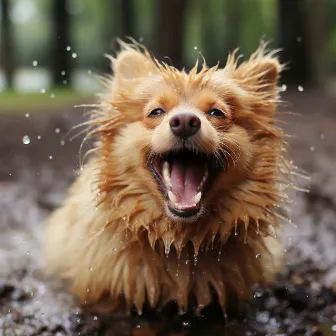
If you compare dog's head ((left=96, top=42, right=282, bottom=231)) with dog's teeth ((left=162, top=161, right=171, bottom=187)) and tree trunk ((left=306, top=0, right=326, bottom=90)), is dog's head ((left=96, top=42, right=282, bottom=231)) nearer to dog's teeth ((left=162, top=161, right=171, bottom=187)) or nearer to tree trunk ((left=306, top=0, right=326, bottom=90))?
dog's teeth ((left=162, top=161, right=171, bottom=187))

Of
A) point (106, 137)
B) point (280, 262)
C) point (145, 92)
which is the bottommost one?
point (280, 262)

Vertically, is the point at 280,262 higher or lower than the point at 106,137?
lower

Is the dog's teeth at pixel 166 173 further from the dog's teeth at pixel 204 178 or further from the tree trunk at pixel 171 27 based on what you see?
the tree trunk at pixel 171 27

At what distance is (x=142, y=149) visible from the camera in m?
3.94

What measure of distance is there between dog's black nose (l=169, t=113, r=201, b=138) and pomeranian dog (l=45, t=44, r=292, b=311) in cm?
2

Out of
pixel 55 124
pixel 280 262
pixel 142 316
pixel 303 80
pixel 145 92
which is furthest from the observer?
pixel 303 80

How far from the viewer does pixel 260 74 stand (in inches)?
169

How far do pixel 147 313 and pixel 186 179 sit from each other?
40.2 inches

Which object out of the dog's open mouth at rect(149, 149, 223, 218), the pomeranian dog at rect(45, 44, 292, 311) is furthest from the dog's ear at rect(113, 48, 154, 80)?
the dog's open mouth at rect(149, 149, 223, 218)

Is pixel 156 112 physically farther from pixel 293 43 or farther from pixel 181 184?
pixel 293 43

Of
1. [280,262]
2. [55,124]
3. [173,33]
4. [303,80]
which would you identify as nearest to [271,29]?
[303,80]

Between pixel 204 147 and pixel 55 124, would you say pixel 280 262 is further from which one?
pixel 55 124

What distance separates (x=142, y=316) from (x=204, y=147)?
130 cm

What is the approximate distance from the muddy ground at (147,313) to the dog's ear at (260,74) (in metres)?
1.44
